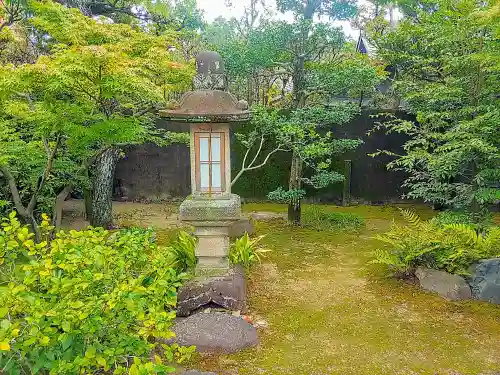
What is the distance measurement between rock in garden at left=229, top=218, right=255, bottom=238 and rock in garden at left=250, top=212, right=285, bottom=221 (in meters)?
1.10

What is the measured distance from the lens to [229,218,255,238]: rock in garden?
7242 mm

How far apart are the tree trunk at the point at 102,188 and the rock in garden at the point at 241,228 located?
2.21 m

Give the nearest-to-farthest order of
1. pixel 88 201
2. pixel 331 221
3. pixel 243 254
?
pixel 243 254, pixel 88 201, pixel 331 221

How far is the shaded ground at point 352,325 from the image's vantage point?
147 inches

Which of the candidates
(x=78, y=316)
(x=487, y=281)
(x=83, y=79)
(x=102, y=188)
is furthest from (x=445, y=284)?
(x=102, y=188)

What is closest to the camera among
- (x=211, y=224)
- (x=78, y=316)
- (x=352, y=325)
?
(x=78, y=316)

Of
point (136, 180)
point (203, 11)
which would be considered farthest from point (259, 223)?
point (203, 11)

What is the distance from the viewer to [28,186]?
6.41m

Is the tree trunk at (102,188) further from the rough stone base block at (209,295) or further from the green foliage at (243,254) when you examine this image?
the rough stone base block at (209,295)

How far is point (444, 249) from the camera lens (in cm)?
532

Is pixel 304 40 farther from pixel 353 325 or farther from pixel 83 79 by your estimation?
pixel 353 325

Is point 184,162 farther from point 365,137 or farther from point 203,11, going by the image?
point 203,11

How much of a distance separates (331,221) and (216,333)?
464cm

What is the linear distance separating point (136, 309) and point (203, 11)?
11.1m
